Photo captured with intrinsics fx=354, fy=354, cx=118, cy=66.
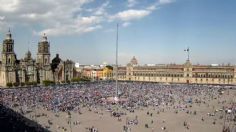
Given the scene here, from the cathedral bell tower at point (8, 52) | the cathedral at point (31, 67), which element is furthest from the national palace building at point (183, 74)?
the cathedral bell tower at point (8, 52)

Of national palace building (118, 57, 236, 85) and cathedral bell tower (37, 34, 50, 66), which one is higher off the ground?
cathedral bell tower (37, 34, 50, 66)

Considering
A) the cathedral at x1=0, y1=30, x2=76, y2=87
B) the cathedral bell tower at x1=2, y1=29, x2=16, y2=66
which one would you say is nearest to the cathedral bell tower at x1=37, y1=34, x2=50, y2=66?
the cathedral at x1=0, y1=30, x2=76, y2=87

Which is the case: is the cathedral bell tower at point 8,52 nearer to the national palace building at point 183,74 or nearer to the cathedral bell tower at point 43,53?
the cathedral bell tower at point 43,53

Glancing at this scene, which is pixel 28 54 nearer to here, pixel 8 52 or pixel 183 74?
pixel 8 52

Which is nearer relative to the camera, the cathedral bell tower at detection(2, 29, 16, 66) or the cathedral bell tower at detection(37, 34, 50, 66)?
the cathedral bell tower at detection(2, 29, 16, 66)

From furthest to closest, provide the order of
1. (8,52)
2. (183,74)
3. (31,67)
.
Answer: (183,74) < (31,67) < (8,52)

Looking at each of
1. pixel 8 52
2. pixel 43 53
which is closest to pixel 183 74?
pixel 43 53

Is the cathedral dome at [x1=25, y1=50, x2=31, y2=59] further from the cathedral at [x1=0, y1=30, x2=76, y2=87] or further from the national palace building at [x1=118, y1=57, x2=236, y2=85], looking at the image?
the national palace building at [x1=118, y1=57, x2=236, y2=85]
